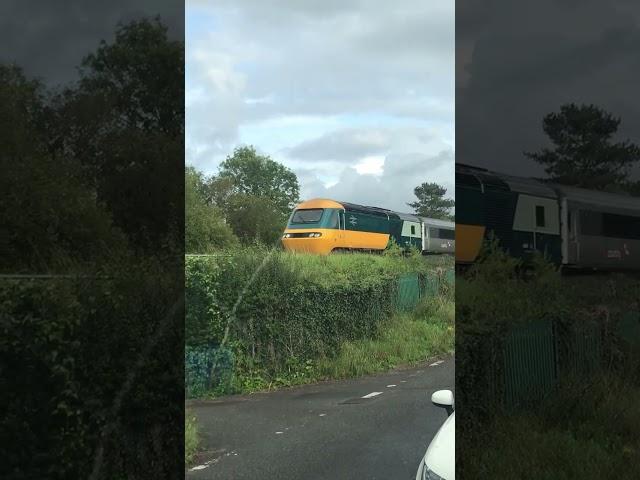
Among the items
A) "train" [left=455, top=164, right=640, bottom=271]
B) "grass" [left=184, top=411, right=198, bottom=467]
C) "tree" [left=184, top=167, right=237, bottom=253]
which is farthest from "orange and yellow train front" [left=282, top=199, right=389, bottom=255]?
"grass" [left=184, top=411, right=198, bottom=467]

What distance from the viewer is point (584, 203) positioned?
2.51 m

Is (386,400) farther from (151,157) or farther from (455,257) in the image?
(151,157)

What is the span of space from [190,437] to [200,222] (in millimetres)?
965

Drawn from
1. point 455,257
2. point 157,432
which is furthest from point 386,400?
point 157,432

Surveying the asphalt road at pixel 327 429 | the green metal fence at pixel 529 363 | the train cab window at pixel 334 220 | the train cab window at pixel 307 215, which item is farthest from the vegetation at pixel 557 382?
the train cab window at pixel 307 215

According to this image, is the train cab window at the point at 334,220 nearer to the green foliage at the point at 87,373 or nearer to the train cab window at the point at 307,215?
the train cab window at the point at 307,215

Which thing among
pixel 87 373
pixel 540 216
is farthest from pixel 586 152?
pixel 87 373

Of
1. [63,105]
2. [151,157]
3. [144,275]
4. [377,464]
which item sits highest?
[63,105]

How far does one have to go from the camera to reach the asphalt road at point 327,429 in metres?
2.71

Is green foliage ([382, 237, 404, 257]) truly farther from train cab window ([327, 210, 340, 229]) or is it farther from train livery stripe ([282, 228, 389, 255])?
train cab window ([327, 210, 340, 229])

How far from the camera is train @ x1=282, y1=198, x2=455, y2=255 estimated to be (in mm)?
2744

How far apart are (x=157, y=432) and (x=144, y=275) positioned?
2.29 feet

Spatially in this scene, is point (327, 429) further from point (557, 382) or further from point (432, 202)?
point (432, 202)

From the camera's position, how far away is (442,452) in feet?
8.45
